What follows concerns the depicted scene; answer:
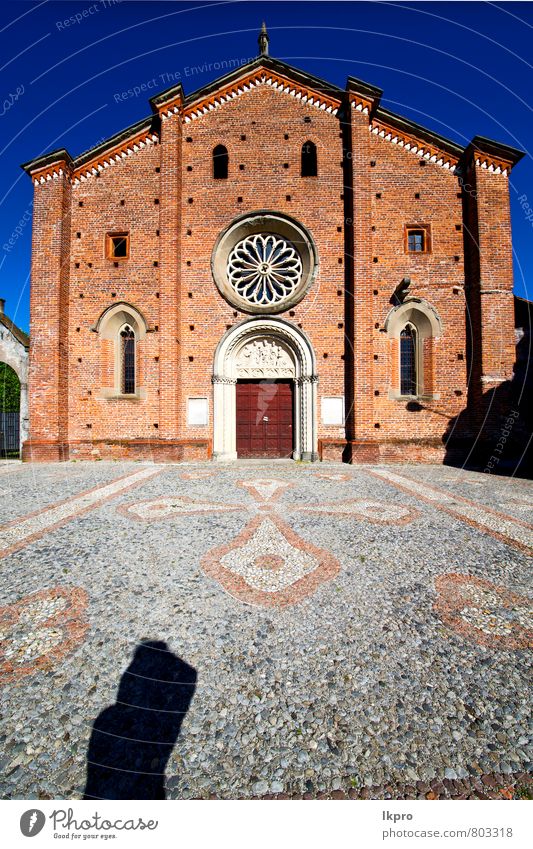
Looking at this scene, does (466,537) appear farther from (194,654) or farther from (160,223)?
(160,223)

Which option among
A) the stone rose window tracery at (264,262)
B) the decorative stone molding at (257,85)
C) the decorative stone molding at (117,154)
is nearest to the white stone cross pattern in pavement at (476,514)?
the stone rose window tracery at (264,262)

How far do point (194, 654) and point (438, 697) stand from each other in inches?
59.5

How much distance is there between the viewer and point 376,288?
11.9 metres

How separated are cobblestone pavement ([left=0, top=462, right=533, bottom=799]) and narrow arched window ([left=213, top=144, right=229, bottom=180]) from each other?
41.8 feet

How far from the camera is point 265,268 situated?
12734 millimetres

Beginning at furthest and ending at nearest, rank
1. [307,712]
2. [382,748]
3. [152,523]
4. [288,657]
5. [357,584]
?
[152,523], [357,584], [288,657], [307,712], [382,748]

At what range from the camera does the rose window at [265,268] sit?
12672 mm

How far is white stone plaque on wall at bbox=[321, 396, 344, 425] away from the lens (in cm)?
1198

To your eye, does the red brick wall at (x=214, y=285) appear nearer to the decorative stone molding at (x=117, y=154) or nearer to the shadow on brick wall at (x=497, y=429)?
the decorative stone molding at (x=117, y=154)

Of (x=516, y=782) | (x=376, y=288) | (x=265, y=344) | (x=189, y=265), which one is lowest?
(x=516, y=782)

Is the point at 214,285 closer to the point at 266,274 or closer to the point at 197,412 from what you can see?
the point at 266,274

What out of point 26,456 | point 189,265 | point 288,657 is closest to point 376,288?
point 189,265
